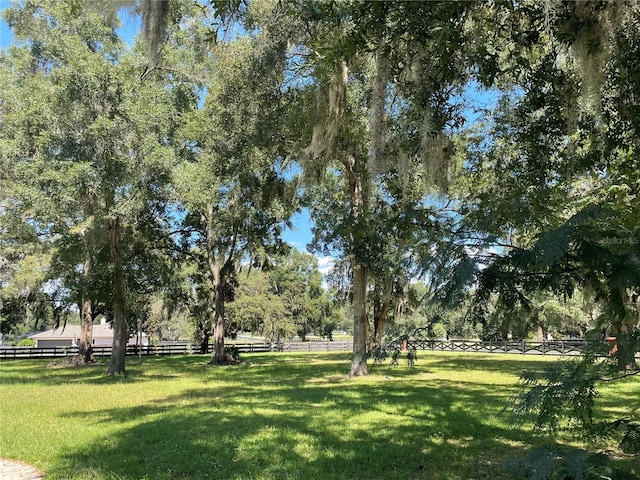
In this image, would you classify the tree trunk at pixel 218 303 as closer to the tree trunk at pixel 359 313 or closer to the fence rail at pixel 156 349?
the fence rail at pixel 156 349

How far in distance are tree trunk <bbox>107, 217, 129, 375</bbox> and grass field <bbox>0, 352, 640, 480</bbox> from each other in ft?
10.1

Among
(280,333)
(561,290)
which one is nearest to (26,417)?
(561,290)

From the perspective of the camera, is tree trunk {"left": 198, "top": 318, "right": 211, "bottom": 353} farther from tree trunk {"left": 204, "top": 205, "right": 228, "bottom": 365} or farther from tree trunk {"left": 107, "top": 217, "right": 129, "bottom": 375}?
tree trunk {"left": 107, "top": 217, "right": 129, "bottom": 375}

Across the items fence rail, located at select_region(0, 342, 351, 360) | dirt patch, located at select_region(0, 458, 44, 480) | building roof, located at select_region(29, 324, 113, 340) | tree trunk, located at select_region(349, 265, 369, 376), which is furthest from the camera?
building roof, located at select_region(29, 324, 113, 340)

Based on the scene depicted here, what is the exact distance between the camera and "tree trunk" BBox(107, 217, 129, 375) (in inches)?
559

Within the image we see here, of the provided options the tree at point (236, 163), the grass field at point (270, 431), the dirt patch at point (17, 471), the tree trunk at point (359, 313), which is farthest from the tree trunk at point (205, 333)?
the dirt patch at point (17, 471)

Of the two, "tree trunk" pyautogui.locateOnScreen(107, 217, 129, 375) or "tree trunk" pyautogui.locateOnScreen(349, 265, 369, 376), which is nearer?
"tree trunk" pyautogui.locateOnScreen(349, 265, 369, 376)

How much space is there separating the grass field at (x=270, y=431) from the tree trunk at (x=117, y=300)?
10.1ft

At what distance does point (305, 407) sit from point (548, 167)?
571 cm

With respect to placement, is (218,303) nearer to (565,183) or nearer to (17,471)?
(17,471)

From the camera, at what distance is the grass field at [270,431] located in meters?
4.66

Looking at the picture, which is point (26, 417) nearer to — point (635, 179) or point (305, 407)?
point (305, 407)

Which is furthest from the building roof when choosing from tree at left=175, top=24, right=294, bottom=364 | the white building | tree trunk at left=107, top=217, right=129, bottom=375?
tree trunk at left=107, top=217, right=129, bottom=375

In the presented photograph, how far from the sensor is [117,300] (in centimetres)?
1428
